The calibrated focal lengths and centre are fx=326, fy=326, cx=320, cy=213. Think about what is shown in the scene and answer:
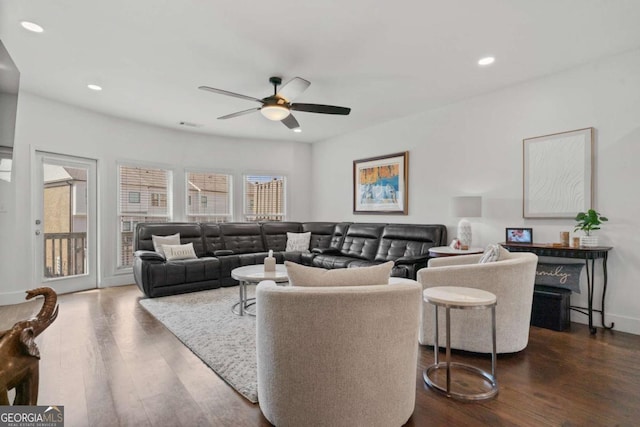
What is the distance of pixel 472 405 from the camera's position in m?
1.93

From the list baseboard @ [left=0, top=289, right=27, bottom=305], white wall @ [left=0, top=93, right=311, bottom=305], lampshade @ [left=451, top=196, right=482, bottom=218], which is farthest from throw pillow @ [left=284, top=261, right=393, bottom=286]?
baseboard @ [left=0, top=289, right=27, bottom=305]

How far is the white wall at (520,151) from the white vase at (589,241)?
0.15 metres

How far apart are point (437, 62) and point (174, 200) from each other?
493 centimetres

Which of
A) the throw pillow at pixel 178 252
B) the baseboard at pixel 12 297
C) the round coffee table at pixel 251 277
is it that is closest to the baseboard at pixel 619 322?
the round coffee table at pixel 251 277

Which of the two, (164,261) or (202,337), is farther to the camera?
(164,261)

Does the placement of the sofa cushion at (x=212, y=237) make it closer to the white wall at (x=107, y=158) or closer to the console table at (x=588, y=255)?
the white wall at (x=107, y=158)

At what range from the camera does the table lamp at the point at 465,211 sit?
3.95m

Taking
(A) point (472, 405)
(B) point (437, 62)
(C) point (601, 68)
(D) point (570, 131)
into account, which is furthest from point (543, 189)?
(A) point (472, 405)

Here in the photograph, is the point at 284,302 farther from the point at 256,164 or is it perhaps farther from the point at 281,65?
the point at 256,164

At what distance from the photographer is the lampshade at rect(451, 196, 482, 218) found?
3.95 meters

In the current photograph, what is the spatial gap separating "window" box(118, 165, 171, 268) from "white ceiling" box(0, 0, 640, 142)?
1.53m

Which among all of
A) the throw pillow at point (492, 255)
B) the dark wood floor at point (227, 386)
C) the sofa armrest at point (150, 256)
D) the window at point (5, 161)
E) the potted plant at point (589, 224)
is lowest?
the dark wood floor at point (227, 386)

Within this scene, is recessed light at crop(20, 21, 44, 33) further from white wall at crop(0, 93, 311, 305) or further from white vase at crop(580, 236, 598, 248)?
white vase at crop(580, 236, 598, 248)

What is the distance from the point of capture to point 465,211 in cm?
398
